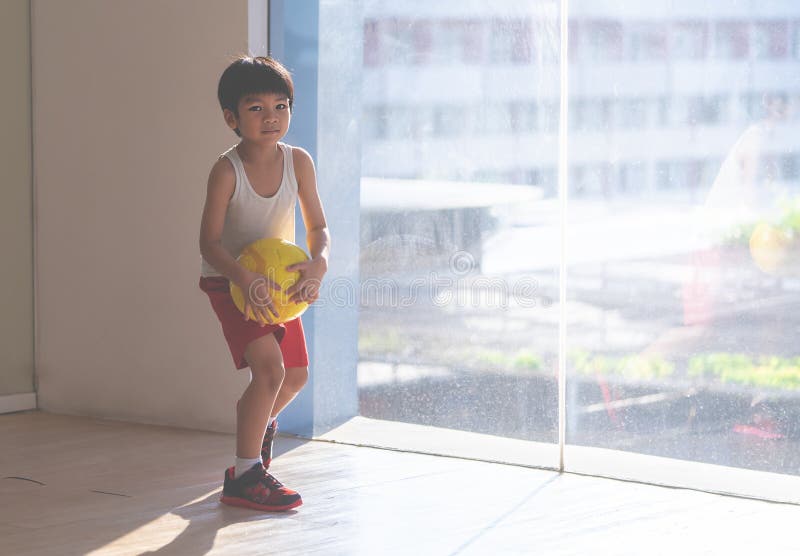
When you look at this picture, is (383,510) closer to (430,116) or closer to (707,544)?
(707,544)

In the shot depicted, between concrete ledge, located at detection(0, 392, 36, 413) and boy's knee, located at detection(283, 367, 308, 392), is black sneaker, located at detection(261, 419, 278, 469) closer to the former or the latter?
boy's knee, located at detection(283, 367, 308, 392)

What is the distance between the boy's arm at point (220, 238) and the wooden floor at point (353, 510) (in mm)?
476

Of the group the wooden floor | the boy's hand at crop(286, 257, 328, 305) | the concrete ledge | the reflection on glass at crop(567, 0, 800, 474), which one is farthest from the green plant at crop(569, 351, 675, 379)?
the concrete ledge

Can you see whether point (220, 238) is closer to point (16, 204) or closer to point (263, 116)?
point (263, 116)

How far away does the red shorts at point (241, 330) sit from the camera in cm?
256

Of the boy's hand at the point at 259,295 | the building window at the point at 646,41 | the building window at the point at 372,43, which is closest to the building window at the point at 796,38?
the building window at the point at 646,41

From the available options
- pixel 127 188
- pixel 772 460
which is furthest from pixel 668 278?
pixel 127 188

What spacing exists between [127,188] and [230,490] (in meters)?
1.49

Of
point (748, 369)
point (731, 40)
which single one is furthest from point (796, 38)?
point (748, 369)

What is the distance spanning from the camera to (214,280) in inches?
104

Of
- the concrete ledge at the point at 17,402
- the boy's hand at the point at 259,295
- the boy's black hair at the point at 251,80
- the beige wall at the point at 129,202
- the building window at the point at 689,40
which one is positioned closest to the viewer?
the boy's hand at the point at 259,295

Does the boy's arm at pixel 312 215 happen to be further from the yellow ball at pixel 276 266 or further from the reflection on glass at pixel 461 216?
the reflection on glass at pixel 461 216

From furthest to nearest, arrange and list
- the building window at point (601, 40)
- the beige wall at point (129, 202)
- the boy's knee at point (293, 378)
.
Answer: the beige wall at point (129, 202)
the building window at point (601, 40)
the boy's knee at point (293, 378)

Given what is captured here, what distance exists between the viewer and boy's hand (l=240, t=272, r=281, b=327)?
2.49 meters
